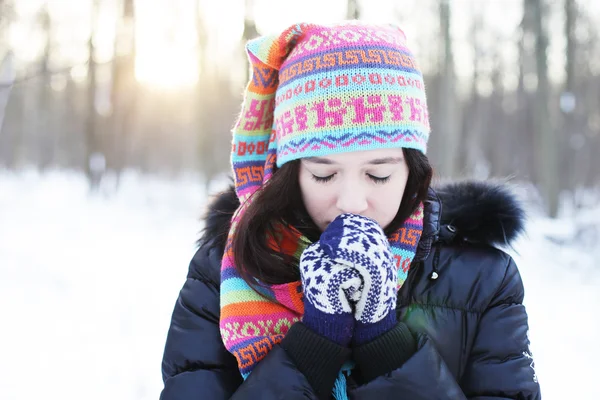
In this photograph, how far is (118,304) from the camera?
4.37 meters

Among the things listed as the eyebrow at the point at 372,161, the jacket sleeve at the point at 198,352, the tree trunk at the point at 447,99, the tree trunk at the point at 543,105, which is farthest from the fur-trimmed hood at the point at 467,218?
the tree trunk at the point at 543,105

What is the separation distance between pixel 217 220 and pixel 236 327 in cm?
51

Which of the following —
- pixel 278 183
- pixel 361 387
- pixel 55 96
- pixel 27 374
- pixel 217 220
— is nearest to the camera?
pixel 361 387

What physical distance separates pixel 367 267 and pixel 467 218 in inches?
24.9

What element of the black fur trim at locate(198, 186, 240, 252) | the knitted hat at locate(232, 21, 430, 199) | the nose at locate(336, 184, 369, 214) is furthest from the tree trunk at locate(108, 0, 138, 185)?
the nose at locate(336, 184, 369, 214)

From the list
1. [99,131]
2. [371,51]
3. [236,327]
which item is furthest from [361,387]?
[99,131]

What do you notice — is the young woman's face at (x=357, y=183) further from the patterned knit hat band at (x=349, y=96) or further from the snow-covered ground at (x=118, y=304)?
the snow-covered ground at (x=118, y=304)

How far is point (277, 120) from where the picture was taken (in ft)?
4.90

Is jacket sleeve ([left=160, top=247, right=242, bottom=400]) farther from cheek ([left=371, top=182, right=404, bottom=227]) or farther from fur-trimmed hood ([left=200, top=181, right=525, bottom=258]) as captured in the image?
cheek ([left=371, top=182, right=404, bottom=227])

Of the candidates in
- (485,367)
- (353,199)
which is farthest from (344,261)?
(485,367)

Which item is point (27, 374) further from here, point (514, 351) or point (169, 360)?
point (514, 351)

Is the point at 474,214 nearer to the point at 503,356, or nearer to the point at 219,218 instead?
the point at 503,356

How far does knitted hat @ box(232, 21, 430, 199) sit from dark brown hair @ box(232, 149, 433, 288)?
0.21 feet

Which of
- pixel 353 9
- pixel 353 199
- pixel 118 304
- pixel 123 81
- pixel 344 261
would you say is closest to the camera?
pixel 344 261
